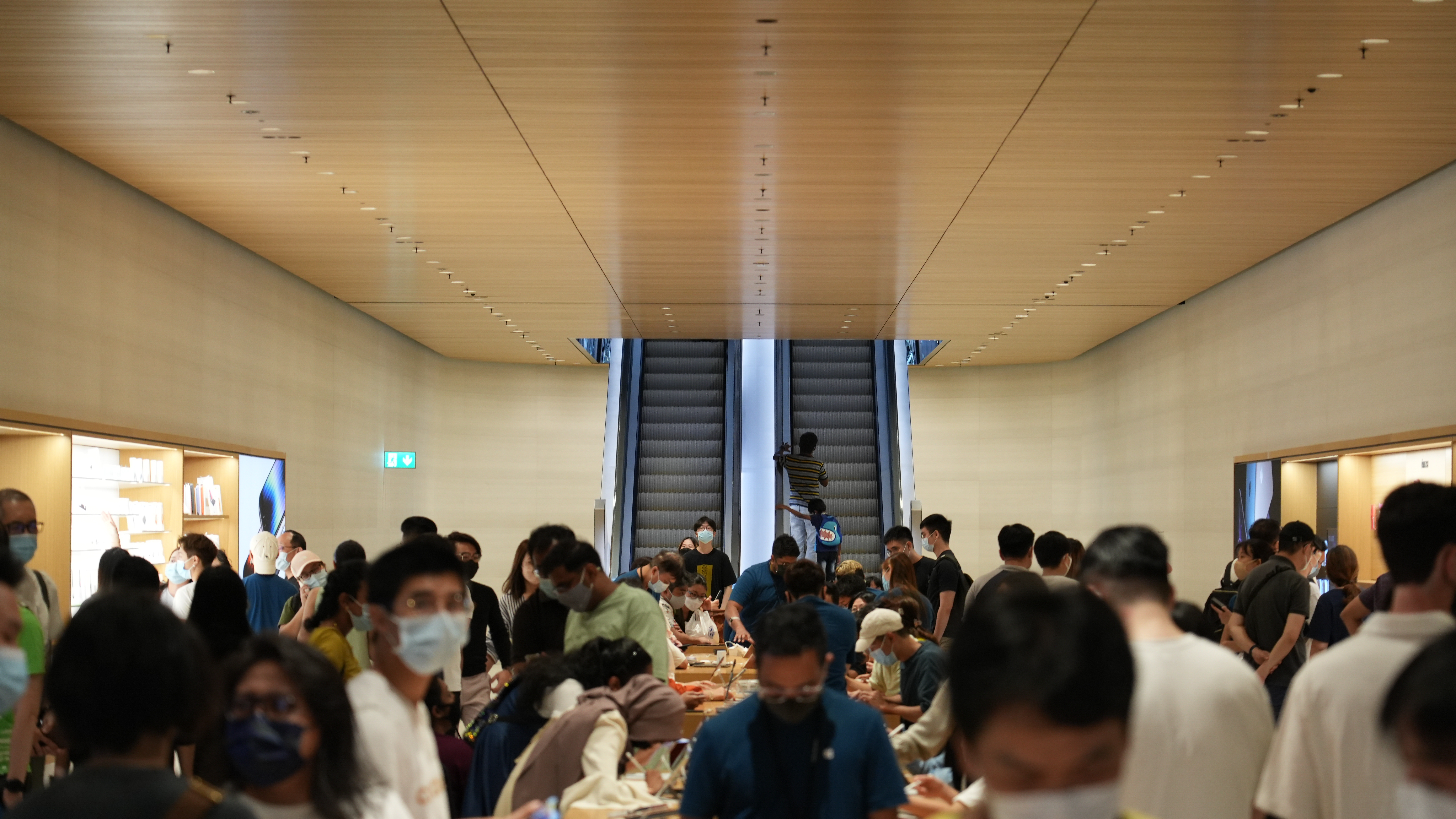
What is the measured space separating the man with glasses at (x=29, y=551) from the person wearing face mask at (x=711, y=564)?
6.88 meters

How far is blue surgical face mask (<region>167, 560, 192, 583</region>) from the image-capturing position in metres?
8.82

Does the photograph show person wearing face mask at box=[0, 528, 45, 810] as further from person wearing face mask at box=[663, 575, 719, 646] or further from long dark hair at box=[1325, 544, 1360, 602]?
long dark hair at box=[1325, 544, 1360, 602]

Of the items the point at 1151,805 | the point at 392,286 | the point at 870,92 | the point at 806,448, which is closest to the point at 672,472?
the point at 806,448

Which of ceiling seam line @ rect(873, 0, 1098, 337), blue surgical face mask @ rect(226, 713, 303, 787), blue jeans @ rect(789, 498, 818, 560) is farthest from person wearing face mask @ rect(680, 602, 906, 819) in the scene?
blue jeans @ rect(789, 498, 818, 560)

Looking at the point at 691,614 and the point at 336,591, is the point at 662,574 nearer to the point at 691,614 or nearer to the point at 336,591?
the point at 691,614

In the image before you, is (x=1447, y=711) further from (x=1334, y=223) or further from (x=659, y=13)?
(x=1334, y=223)

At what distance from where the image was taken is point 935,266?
13289 millimetres

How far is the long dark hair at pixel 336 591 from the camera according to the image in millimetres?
4887

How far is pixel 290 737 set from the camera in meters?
2.03

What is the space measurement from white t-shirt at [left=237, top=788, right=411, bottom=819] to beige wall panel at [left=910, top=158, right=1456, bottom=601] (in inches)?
Result: 365

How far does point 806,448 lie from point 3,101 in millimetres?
9991

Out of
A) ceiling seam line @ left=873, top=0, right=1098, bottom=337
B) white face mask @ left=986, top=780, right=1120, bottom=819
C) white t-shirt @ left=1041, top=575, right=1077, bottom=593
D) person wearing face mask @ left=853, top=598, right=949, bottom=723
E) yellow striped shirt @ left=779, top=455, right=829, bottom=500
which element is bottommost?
person wearing face mask @ left=853, top=598, right=949, bottom=723

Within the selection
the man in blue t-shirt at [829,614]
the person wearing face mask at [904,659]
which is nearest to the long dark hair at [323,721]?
the man in blue t-shirt at [829,614]

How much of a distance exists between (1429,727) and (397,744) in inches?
69.5
